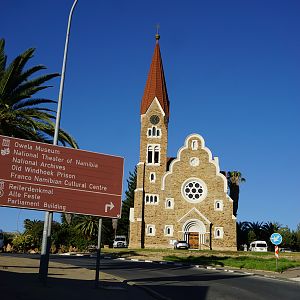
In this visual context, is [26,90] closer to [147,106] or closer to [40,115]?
[40,115]

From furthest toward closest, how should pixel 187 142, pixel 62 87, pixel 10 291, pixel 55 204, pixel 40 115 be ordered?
pixel 187 142, pixel 40 115, pixel 62 87, pixel 55 204, pixel 10 291

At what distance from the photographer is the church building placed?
174ft

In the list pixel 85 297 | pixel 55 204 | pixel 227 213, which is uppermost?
pixel 227 213

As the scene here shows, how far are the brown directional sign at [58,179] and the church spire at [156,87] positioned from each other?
45372mm

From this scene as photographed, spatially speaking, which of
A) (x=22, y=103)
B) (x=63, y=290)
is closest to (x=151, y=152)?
(x=22, y=103)

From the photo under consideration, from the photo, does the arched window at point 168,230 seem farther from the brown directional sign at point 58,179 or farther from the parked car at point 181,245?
the brown directional sign at point 58,179

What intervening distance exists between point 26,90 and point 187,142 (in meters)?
37.2

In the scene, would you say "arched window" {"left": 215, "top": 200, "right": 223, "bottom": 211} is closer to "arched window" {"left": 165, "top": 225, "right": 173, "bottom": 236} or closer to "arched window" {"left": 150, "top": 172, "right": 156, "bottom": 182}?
"arched window" {"left": 165, "top": 225, "right": 173, "bottom": 236}

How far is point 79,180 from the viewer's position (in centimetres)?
1348

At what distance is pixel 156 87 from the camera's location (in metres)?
60.9

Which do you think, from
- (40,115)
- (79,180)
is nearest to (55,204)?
(79,180)

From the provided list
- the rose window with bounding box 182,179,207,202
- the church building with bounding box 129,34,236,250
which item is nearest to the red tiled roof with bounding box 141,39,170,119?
the church building with bounding box 129,34,236,250

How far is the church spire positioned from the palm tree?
3799 cm

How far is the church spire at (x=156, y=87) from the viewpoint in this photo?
5947 cm
